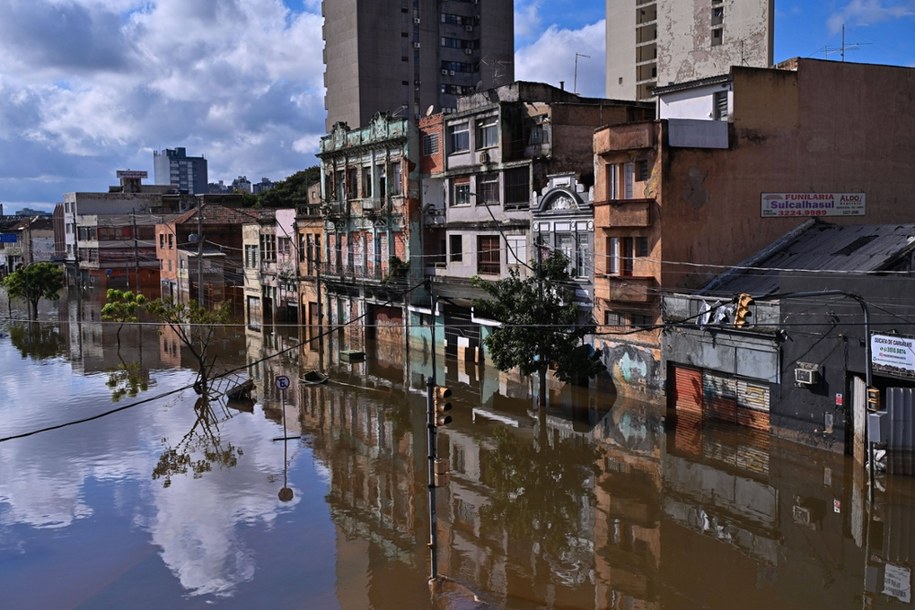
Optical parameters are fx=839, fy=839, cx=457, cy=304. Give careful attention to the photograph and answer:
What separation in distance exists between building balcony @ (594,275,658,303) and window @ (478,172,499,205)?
9351 millimetres

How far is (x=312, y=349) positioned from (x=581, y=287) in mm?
19939

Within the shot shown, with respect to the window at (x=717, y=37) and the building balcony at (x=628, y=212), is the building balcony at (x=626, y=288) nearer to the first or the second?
the building balcony at (x=628, y=212)

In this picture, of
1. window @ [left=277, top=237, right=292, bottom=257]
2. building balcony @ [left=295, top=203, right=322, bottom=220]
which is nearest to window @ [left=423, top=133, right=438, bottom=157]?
building balcony @ [left=295, top=203, right=322, bottom=220]

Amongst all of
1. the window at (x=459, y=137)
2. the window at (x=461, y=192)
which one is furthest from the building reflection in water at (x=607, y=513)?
the window at (x=459, y=137)

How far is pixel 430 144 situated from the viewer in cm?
4472

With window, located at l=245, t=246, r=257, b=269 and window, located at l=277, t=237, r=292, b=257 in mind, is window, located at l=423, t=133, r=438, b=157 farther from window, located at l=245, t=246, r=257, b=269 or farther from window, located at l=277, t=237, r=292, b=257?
window, located at l=245, t=246, r=257, b=269

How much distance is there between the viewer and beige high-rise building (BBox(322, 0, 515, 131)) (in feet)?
248

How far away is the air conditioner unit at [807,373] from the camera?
78.4 ft

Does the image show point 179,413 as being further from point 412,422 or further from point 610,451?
point 610,451

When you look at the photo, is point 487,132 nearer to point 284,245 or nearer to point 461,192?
point 461,192

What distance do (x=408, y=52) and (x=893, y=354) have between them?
6309 centimetres

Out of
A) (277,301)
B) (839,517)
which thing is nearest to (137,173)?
(277,301)

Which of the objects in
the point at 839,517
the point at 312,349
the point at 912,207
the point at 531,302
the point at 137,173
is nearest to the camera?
the point at 839,517

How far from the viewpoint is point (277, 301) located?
196 feet
